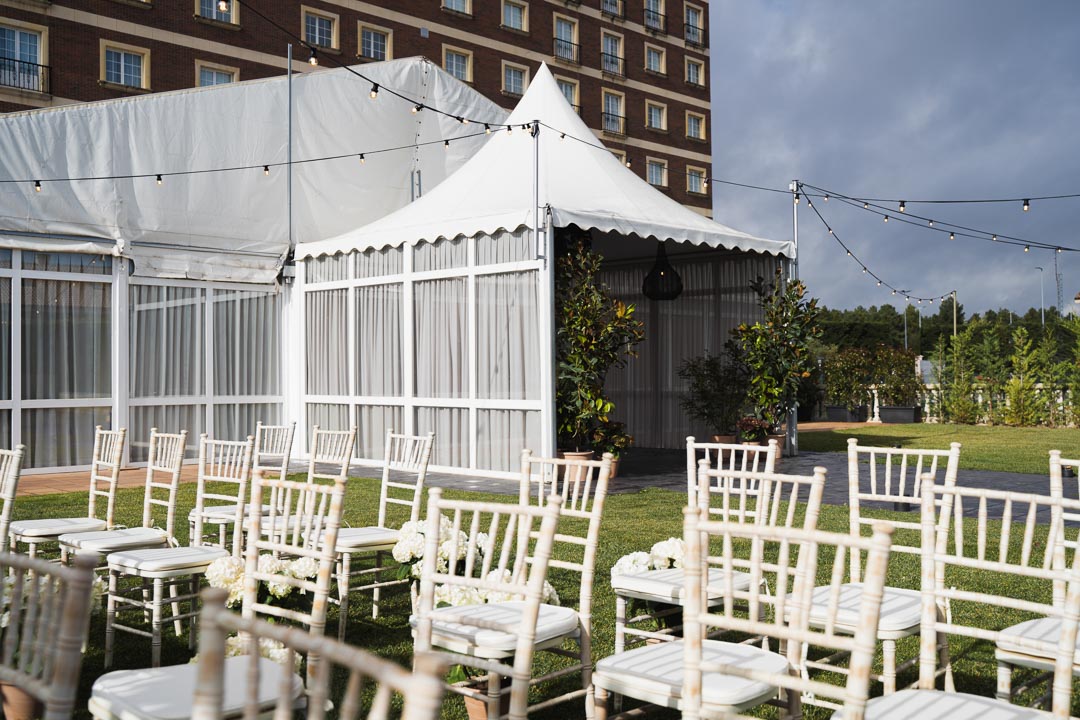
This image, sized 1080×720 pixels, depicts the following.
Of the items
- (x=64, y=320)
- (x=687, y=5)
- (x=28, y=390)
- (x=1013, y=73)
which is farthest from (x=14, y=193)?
(x=1013, y=73)

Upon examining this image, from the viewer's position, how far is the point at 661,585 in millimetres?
3404

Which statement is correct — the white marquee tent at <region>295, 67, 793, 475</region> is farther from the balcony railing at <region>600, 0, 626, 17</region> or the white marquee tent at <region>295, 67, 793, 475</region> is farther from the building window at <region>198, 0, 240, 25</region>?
the balcony railing at <region>600, 0, 626, 17</region>

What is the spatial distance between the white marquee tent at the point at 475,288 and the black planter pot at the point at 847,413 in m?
9.53

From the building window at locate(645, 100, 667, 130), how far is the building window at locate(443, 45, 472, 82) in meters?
6.93

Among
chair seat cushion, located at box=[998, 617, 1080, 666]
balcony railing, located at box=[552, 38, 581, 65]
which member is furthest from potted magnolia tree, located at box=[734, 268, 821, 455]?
balcony railing, located at box=[552, 38, 581, 65]

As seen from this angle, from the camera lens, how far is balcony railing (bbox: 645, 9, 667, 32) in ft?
94.3

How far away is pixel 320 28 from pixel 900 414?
49.4 feet

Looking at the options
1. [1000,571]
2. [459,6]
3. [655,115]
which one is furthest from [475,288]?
[655,115]

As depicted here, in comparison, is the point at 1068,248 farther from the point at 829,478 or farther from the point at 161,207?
the point at 161,207

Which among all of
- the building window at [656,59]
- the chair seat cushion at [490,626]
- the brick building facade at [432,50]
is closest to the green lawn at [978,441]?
the chair seat cushion at [490,626]

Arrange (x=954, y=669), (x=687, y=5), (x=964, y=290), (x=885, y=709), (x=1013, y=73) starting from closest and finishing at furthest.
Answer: (x=885, y=709) < (x=954, y=669) < (x=964, y=290) < (x=687, y=5) < (x=1013, y=73)

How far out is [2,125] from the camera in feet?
32.3

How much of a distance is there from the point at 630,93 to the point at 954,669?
26.1m

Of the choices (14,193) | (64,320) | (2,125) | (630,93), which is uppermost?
(630,93)
